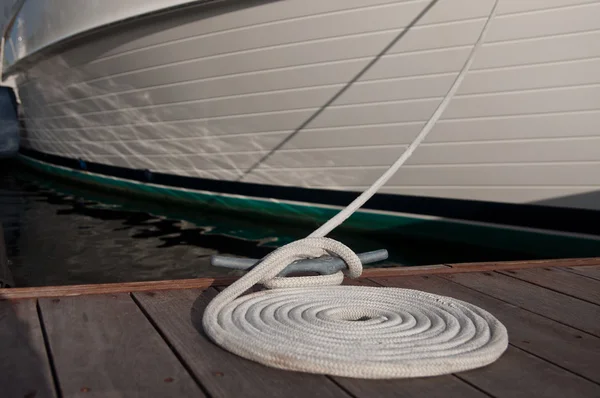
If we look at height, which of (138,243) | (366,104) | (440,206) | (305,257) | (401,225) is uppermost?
(366,104)

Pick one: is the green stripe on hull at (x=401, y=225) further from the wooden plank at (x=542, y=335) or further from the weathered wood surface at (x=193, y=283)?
the wooden plank at (x=542, y=335)

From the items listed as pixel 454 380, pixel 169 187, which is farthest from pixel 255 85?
pixel 454 380

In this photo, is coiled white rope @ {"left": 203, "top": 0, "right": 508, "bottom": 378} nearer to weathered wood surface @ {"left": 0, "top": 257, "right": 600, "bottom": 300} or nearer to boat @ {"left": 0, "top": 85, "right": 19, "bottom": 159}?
weathered wood surface @ {"left": 0, "top": 257, "right": 600, "bottom": 300}

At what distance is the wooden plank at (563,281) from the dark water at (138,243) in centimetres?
141

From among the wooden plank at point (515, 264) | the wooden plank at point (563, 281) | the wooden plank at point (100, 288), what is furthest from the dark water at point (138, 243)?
the wooden plank at point (100, 288)

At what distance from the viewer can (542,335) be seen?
1.46 m

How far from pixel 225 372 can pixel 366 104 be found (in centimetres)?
236

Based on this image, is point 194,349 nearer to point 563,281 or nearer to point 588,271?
point 563,281

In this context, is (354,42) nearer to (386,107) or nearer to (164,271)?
(386,107)

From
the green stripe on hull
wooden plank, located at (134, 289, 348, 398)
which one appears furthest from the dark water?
wooden plank, located at (134, 289, 348, 398)

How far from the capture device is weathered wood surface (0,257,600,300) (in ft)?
5.40

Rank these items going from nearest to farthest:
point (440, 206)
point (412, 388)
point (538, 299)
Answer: point (412, 388) → point (538, 299) → point (440, 206)

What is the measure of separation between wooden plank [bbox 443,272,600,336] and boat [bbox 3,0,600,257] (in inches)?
50.3

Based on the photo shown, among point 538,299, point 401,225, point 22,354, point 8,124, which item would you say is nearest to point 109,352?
point 22,354
